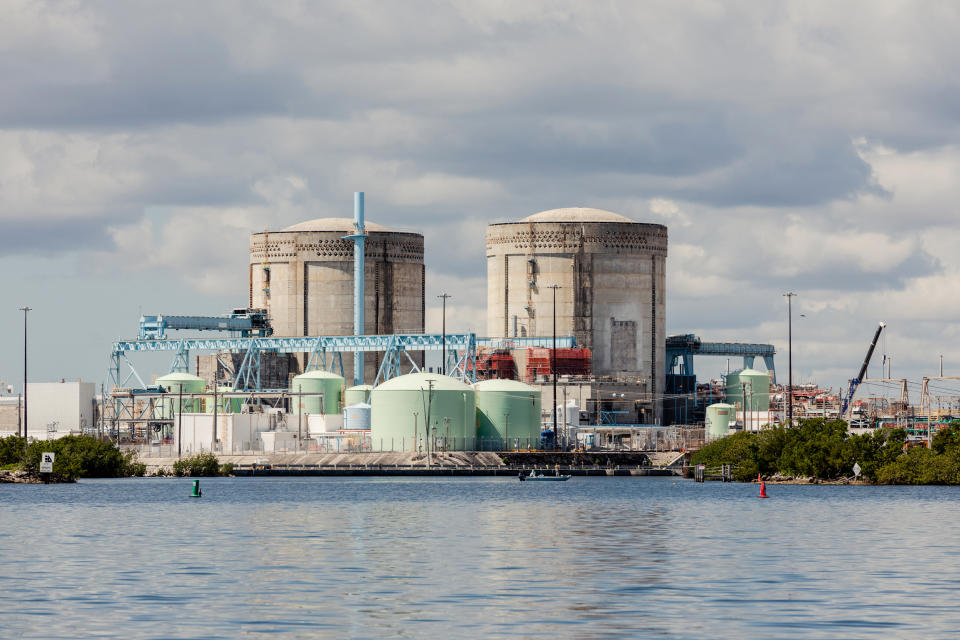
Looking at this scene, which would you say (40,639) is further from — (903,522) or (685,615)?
(903,522)

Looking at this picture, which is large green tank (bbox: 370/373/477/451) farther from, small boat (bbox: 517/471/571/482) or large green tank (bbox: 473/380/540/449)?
small boat (bbox: 517/471/571/482)

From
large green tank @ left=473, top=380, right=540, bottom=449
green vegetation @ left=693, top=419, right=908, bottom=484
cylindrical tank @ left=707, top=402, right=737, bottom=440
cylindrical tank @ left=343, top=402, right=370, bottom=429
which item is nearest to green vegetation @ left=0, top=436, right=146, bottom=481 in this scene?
cylindrical tank @ left=343, top=402, right=370, bottom=429

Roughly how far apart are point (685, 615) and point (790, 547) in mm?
22357

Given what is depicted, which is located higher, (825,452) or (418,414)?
(418,414)

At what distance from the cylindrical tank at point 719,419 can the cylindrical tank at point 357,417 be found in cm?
3925

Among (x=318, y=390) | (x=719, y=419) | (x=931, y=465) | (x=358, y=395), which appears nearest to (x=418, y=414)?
(x=358, y=395)

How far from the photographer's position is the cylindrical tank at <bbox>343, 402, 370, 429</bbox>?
184625 millimetres

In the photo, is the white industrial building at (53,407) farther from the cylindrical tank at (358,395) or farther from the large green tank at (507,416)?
the large green tank at (507,416)

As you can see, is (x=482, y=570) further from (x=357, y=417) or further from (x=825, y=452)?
(x=357, y=417)

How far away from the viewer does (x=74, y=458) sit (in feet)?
473

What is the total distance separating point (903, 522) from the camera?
76.5 m

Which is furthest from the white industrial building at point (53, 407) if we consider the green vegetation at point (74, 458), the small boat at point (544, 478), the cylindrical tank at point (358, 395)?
the small boat at point (544, 478)

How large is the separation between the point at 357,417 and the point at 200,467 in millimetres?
27702

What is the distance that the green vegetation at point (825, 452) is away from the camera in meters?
129
